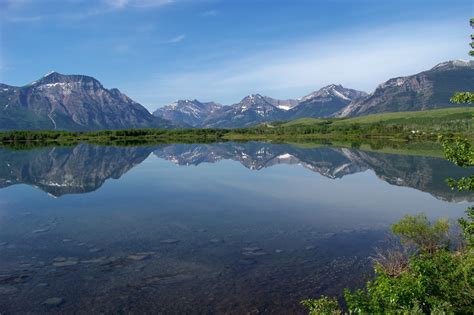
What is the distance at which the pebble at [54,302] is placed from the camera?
25773mm

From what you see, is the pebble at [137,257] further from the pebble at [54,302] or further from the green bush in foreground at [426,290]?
the green bush in foreground at [426,290]

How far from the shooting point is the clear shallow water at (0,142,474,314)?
2736cm

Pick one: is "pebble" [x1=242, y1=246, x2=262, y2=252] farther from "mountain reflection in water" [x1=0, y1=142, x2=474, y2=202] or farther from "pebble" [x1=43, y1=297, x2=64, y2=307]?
"mountain reflection in water" [x1=0, y1=142, x2=474, y2=202]

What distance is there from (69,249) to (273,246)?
63.7 ft

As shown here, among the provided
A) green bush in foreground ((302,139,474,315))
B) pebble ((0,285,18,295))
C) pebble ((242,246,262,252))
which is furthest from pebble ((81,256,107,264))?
green bush in foreground ((302,139,474,315))

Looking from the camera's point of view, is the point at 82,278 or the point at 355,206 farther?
the point at 355,206

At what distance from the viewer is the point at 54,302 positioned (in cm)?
2608

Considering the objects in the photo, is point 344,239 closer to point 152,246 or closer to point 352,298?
point 152,246

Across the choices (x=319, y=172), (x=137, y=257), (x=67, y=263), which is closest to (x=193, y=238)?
(x=137, y=257)

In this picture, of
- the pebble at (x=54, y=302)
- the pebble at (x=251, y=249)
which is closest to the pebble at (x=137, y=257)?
the pebble at (x=54, y=302)

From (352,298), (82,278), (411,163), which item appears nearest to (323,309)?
(352,298)

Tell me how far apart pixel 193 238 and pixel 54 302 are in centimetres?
1707

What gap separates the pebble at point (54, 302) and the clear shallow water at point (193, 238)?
7cm

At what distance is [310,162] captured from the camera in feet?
423
